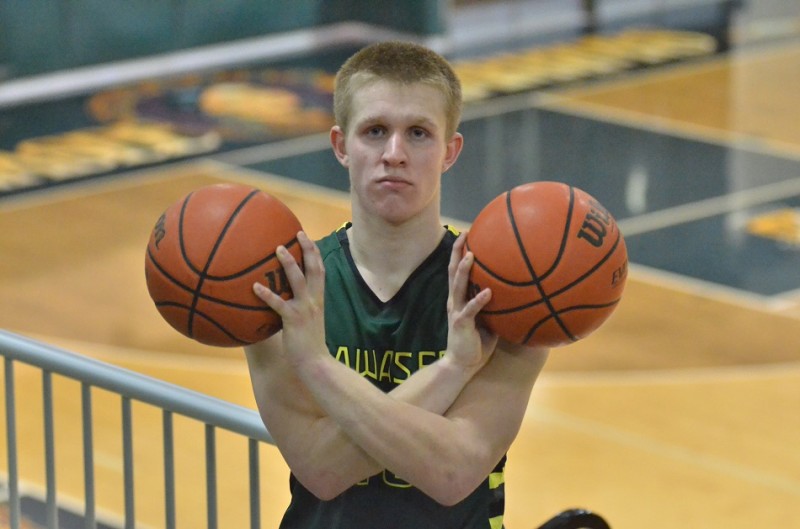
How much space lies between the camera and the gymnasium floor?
7.55 m

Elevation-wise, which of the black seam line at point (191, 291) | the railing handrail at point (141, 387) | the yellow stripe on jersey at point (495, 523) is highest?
the black seam line at point (191, 291)

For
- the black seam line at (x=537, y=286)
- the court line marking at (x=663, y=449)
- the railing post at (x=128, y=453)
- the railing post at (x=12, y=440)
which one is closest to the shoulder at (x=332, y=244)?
the black seam line at (x=537, y=286)

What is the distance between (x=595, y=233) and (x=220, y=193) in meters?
0.76

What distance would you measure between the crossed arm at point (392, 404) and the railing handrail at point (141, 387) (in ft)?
1.44

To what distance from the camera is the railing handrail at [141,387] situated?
3621 mm

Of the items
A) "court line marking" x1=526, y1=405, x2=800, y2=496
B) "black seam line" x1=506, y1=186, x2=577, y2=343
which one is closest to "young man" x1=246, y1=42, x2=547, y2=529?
"black seam line" x1=506, y1=186, x2=577, y2=343

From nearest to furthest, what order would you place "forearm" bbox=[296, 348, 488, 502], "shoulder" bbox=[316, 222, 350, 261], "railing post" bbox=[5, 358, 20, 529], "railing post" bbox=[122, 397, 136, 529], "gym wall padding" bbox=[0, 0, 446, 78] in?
"forearm" bbox=[296, 348, 488, 502]
"shoulder" bbox=[316, 222, 350, 261]
"railing post" bbox=[122, 397, 136, 529]
"railing post" bbox=[5, 358, 20, 529]
"gym wall padding" bbox=[0, 0, 446, 78]

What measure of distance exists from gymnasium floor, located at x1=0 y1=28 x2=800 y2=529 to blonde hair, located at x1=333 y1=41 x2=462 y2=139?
4.00 meters

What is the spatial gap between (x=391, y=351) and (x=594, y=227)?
479 mm

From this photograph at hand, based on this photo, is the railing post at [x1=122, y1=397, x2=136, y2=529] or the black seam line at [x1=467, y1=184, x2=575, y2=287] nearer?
the black seam line at [x1=467, y1=184, x2=575, y2=287]

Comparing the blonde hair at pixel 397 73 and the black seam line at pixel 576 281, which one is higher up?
the blonde hair at pixel 397 73

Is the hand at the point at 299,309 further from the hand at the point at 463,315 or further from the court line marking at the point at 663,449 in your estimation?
the court line marking at the point at 663,449

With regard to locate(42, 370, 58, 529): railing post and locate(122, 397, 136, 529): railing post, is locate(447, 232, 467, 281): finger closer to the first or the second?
locate(122, 397, 136, 529): railing post

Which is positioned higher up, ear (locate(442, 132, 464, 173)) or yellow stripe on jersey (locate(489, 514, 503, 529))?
ear (locate(442, 132, 464, 173))
